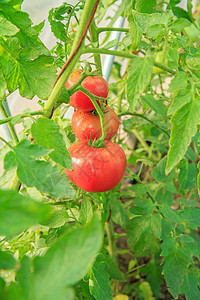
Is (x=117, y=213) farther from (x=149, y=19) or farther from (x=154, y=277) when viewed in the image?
(x=149, y=19)

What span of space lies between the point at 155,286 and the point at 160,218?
0.49 meters

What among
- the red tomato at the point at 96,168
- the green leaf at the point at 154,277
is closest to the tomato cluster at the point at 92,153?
the red tomato at the point at 96,168

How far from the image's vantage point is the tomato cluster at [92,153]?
46 cm

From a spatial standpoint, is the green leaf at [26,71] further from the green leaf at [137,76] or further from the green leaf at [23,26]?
the green leaf at [137,76]

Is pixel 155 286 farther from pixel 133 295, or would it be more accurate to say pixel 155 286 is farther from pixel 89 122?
pixel 89 122

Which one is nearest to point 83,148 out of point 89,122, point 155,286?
point 89,122

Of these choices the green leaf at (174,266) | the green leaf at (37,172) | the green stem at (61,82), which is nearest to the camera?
the green leaf at (37,172)

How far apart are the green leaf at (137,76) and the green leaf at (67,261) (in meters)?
0.28

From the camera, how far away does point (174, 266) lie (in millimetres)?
637

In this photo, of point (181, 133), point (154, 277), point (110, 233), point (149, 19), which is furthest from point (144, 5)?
point (154, 277)

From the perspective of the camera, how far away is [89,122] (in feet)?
1.70

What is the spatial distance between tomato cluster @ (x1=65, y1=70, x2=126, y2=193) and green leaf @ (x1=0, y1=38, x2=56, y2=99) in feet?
0.26

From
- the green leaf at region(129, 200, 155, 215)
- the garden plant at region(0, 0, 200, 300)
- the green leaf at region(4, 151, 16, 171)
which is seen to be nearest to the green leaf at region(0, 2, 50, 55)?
the garden plant at region(0, 0, 200, 300)

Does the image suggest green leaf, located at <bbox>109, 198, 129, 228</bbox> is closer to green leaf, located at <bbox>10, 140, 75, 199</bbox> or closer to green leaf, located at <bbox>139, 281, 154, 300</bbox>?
green leaf, located at <bbox>139, 281, 154, 300</bbox>
